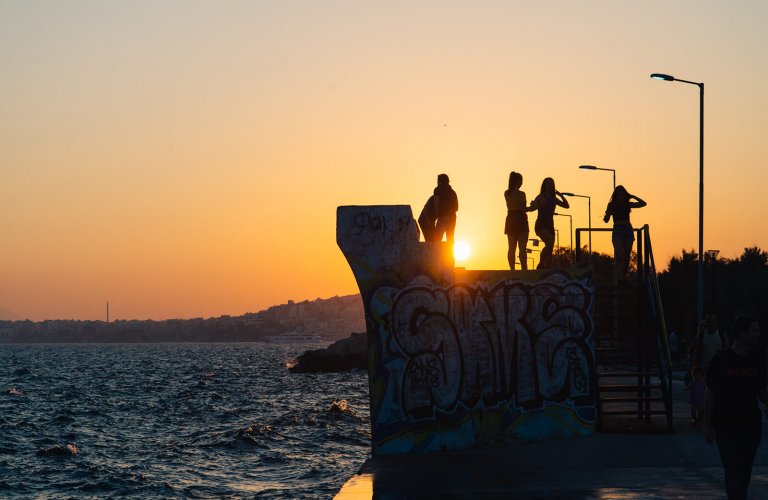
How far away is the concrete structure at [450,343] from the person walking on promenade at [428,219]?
104 centimetres

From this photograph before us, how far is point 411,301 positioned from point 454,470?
366 cm

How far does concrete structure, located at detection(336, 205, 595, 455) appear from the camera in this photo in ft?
61.8

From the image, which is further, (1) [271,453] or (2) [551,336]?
(1) [271,453]

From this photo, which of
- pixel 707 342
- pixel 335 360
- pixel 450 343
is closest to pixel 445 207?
pixel 450 343

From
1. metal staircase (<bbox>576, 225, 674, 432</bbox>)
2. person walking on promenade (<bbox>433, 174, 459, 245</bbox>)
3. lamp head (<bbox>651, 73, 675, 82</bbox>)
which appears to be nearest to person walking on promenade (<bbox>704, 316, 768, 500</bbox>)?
metal staircase (<bbox>576, 225, 674, 432</bbox>)

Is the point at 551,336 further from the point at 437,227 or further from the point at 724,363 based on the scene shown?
the point at 724,363

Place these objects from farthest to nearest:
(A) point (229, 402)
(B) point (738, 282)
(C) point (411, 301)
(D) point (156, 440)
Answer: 1. (B) point (738, 282)
2. (A) point (229, 402)
3. (D) point (156, 440)
4. (C) point (411, 301)

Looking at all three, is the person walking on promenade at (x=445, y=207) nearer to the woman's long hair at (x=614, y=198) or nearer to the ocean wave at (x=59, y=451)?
the woman's long hair at (x=614, y=198)

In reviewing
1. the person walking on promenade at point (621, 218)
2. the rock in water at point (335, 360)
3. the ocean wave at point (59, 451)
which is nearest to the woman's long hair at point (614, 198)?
the person walking on promenade at point (621, 218)

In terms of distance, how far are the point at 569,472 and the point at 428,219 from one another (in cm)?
624

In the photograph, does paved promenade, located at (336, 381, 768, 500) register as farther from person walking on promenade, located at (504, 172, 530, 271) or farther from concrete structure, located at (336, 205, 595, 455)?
person walking on promenade, located at (504, 172, 530, 271)

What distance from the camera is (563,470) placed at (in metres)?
16.2

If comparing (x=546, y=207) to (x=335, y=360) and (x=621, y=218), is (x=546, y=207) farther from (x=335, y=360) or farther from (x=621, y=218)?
(x=335, y=360)

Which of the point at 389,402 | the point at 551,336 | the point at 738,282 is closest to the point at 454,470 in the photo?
the point at 389,402
